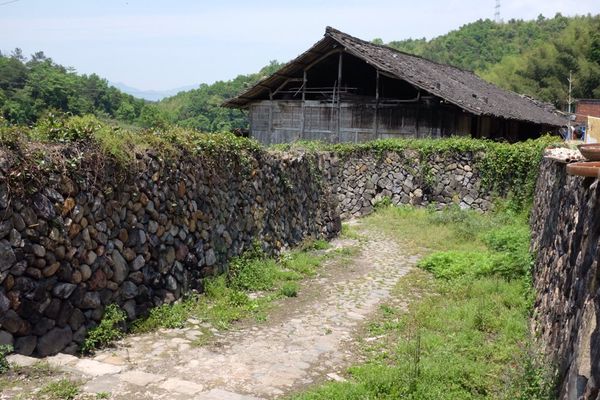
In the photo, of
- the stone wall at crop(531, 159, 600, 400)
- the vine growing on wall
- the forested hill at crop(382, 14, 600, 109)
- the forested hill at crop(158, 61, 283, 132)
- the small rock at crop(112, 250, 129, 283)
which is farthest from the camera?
the forested hill at crop(382, 14, 600, 109)

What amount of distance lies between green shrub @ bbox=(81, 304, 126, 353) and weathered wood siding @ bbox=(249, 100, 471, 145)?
647 inches

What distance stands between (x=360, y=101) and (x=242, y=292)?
15.0 m

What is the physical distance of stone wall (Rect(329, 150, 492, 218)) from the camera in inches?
723

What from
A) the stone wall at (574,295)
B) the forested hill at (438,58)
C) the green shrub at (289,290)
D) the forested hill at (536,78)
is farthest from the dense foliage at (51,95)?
the stone wall at (574,295)

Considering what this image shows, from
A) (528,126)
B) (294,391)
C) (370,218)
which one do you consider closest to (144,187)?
(294,391)

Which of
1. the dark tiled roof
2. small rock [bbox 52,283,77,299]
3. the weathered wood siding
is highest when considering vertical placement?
the dark tiled roof

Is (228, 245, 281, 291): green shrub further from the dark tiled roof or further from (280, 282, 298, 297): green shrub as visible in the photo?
the dark tiled roof

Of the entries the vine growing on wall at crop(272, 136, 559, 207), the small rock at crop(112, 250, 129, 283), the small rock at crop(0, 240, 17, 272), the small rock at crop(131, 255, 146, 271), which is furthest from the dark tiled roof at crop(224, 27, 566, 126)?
the small rock at crop(0, 240, 17, 272)

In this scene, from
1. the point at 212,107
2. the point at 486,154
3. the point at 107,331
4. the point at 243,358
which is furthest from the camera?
the point at 212,107

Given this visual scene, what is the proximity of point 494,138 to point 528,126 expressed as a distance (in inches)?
A: 202

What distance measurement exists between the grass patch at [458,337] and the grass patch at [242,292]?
1.85 meters

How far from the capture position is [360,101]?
71.7 feet

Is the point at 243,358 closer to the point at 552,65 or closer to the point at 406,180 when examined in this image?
the point at 406,180

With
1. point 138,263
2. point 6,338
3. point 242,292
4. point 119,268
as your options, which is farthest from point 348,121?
point 6,338
